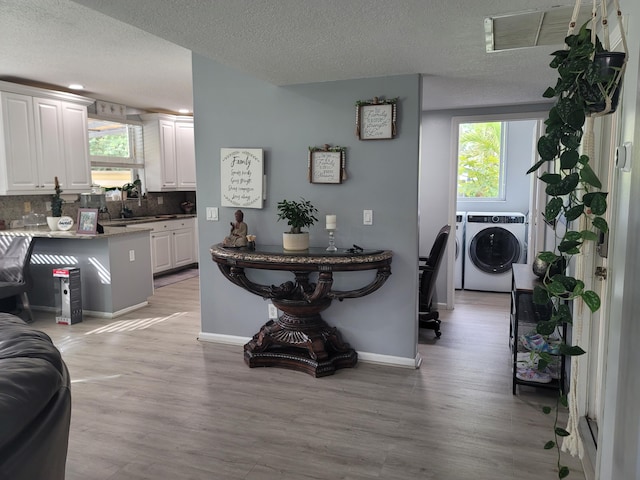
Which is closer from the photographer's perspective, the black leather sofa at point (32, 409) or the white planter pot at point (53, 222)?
the black leather sofa at point (32, 409)

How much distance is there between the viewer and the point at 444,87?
157 inches

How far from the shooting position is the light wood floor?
2.32 meters

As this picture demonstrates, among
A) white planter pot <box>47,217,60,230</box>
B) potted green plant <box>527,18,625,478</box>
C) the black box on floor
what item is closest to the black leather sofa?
potted green plant <box>527,18,625,478</box>

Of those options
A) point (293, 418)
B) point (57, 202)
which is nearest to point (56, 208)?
point (57, 202)

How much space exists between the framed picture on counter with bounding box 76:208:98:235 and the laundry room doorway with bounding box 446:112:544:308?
152 inches

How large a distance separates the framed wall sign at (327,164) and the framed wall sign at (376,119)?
21 centimetres

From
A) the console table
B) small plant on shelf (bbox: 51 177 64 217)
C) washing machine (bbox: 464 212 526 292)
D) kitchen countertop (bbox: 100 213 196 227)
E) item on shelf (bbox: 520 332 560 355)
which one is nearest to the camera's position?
item on shelf (bbox: 520 332 560 355)

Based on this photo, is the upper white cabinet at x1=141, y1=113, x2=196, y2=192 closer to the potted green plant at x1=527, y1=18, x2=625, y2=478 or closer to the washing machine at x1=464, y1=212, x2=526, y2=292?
the washing machine at x1=464, y1=212, x2=526, y2=292

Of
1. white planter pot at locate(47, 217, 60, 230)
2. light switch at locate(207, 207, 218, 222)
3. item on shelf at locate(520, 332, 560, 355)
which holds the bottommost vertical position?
item on shelf at locate(520, 332, 560, 355)

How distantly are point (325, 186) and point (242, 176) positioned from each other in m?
0.69

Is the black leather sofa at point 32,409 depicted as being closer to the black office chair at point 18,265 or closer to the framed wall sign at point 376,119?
the framed wall sign at point 376,119

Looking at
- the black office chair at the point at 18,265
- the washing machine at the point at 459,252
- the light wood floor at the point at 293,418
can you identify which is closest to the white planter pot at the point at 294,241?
the light wood floor at the point at 293,418

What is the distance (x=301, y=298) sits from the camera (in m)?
3.55

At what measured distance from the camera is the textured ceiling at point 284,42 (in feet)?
7.27
